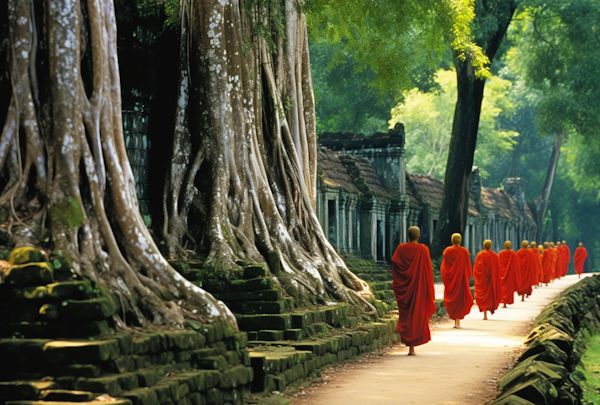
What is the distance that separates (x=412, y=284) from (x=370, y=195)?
768 cm

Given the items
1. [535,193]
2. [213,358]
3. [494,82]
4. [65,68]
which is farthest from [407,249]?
[535,193]

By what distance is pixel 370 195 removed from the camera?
16766 mm

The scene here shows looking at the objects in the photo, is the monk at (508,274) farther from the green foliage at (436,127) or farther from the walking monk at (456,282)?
the green foliage at (436,127)

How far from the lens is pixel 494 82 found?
42781 millimetres

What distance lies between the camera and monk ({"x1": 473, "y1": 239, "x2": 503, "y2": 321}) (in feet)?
45.2

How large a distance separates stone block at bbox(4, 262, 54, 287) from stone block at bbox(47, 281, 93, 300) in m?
0.09

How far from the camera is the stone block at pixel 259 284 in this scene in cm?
755

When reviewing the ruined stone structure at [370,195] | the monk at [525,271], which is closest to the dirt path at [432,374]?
the ruined stone structure at [370,195]

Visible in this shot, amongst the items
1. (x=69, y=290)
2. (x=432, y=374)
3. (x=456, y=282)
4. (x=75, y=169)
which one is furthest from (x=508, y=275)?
(x=69, y=290)

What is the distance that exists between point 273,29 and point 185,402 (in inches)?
248

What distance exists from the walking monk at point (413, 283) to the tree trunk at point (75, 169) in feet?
11.6

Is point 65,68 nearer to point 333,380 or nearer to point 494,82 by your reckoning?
point 333,380

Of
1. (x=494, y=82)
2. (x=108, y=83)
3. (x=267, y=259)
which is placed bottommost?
(x=267, y=259)

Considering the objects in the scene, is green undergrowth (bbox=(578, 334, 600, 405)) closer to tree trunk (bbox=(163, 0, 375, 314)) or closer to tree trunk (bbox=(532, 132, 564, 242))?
tree trunk (bbox=(163, 0, 375, 314))
